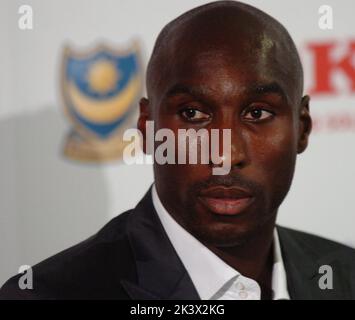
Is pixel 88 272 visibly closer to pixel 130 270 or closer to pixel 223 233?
pixel 130 270

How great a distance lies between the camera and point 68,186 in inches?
49.5

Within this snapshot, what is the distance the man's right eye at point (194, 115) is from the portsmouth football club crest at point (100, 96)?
0.70 ft

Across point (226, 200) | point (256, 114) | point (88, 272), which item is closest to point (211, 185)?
point (226, 200)

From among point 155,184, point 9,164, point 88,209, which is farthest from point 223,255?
point 9,164

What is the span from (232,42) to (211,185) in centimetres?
23

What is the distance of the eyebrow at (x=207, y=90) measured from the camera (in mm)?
1018

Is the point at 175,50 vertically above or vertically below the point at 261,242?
above

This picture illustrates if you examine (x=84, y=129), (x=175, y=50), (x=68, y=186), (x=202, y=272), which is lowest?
(x=202, y=272)

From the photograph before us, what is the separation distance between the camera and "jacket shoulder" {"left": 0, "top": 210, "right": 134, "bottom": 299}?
41.8 inches

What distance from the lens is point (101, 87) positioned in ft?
4.09

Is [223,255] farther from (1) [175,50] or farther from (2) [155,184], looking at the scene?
(1) [175,50]

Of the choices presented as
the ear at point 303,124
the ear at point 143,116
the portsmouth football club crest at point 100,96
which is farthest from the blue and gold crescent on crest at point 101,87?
the ear at point 303,124

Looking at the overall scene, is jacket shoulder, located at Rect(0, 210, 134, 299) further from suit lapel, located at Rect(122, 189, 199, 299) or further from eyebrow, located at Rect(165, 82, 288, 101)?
eyebrow, located at Rect(165, 82, 288, 101)

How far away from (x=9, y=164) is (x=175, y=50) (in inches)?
17.0
